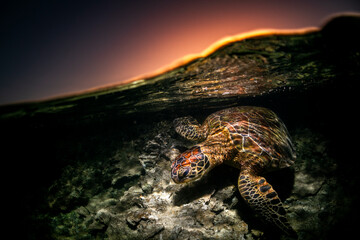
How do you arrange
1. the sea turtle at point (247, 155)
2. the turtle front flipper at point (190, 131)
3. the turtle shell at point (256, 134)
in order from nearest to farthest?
the sea turtle at point (247, 155)
the turtle shell at point (256, 134)
the turtle front flipper at point (190, 131)

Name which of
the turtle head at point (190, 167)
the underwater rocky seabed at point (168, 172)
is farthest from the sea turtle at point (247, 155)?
the underwater rocky seabed at point (168, 172)

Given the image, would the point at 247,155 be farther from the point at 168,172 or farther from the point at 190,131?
the point at 168,172

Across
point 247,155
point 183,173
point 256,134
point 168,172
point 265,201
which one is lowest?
point 265,201

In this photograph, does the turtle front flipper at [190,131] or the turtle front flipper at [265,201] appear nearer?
the turtle front flipper at [265,201]

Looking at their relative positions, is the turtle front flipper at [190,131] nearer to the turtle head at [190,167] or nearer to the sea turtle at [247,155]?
the sea turtle at [247,155]

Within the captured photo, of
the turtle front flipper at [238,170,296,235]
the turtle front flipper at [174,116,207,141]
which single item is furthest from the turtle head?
the turtle front flipper at [174,116,207,141]

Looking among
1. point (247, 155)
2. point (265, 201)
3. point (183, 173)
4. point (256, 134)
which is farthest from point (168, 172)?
point (256, 134)

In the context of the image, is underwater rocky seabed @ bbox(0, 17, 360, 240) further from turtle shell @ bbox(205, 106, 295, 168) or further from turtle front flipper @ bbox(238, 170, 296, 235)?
turtle shell @ bbox(205, 106, 295, 168)

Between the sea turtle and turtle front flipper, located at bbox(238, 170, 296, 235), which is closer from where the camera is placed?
turtle front flipper, located at bbox(238, 170, 296, 235)
